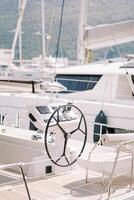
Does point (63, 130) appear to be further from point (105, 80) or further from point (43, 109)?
point (105, 80)

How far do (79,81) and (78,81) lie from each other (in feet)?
0.16

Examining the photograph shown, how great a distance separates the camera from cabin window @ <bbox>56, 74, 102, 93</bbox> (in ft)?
45.2

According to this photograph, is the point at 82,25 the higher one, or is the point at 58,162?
the point at 82,25

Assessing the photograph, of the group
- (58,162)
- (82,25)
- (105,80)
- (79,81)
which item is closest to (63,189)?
(58,162)

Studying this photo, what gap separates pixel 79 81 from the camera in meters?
14.1

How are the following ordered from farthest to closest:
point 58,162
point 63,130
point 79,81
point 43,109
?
point 79,81 < point 43,109 < point 58,162 < point 63,130

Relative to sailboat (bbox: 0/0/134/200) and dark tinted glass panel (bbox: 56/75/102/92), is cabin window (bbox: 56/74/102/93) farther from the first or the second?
sailboat (bbox: 0/0/134/200)

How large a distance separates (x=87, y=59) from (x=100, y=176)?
9.48 m

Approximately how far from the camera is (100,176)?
279 inches

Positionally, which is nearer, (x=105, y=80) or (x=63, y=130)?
(x=63, y=130)

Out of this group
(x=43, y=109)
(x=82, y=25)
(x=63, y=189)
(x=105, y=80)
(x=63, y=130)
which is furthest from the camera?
(x=82, y=25)

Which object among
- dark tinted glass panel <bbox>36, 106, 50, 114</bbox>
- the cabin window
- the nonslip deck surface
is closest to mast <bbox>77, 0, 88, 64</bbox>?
the cabin window

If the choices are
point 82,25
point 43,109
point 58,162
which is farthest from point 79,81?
point 58,162

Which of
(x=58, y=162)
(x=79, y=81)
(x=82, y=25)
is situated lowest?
(x=58, y=162)
